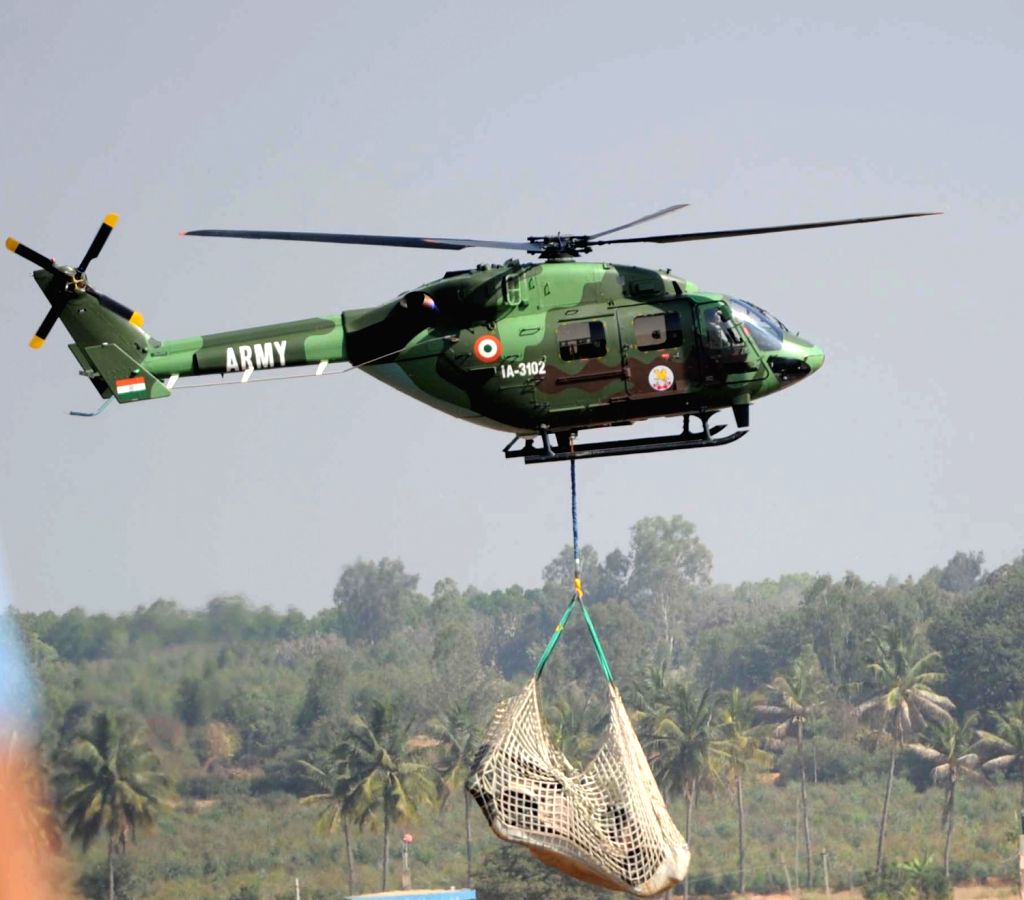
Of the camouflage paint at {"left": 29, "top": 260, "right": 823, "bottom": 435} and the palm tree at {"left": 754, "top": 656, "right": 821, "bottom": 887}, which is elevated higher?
the camouflage paint at {"left": 29, "top": 260, "right": 823, "bottom": 435}

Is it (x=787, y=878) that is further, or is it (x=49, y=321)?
(x=787, y=878)

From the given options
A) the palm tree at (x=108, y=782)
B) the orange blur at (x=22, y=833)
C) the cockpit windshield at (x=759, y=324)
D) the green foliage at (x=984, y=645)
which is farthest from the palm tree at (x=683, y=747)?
the cockpit windshield at (x=759, y=324)

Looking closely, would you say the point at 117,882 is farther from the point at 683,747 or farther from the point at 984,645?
the point at 984,645

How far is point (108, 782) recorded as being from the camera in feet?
240

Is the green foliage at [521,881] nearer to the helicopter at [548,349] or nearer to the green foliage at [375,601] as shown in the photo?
the green foliage at [375,601]

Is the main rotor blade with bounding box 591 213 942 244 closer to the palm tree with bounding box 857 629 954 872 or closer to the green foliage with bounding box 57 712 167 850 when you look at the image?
the green foliage with bounding box 57 712 167 850

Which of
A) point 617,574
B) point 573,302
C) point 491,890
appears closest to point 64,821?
point 491,890

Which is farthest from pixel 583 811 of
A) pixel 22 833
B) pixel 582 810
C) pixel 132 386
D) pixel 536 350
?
pixel 22 833

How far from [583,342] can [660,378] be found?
1171mm

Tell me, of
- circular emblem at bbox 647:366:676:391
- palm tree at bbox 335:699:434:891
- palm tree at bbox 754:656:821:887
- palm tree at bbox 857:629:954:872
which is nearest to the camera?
circular emblem at bbox 647:366:676:391

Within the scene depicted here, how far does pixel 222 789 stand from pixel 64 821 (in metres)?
8.94

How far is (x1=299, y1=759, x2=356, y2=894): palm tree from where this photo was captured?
280 feet

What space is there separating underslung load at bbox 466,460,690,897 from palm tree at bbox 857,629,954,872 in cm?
7062

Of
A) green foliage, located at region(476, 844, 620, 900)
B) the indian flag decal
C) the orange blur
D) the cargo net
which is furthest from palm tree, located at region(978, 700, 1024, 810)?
the indian flag decal
